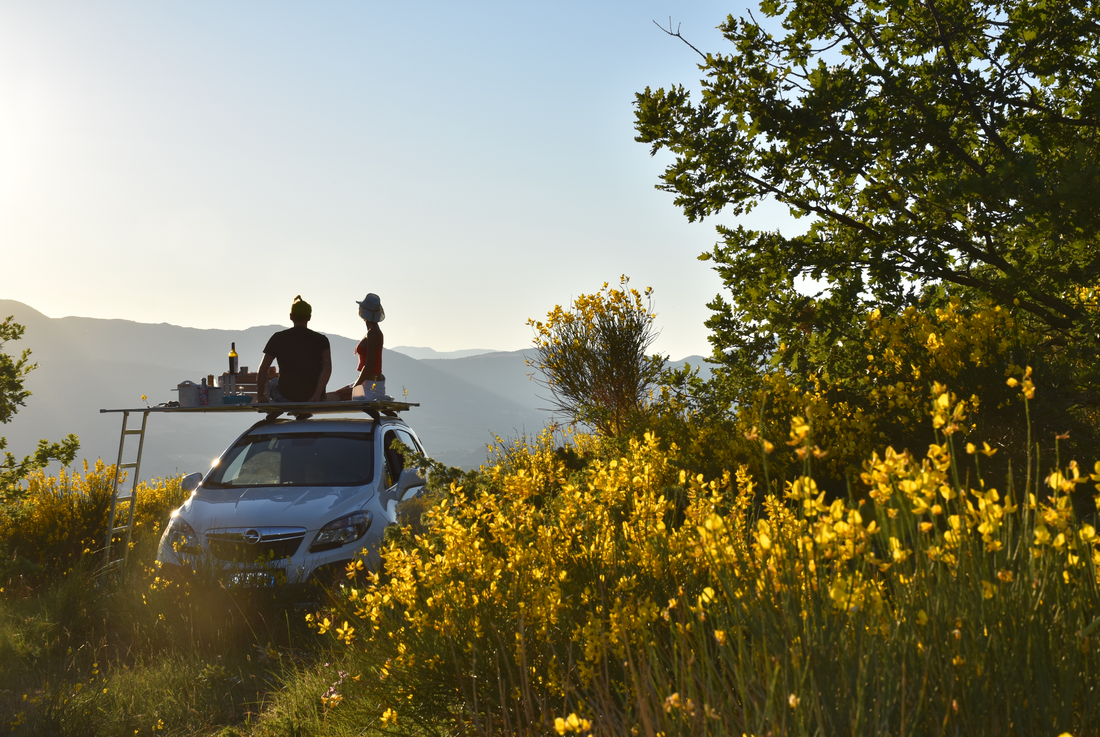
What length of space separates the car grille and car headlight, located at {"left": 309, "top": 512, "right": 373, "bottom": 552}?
0.14 metres

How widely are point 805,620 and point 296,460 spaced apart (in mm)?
5770

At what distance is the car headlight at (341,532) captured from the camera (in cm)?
530

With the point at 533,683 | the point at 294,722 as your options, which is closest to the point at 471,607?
the point at 533,683

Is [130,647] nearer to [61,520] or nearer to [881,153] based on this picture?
[61,520]

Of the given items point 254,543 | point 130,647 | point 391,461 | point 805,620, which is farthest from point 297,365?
point 805,620

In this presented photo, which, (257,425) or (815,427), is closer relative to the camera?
(815,427)

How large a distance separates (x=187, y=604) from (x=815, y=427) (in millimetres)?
4737

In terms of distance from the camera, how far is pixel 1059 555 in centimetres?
178

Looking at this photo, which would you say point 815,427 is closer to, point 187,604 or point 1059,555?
point 1059,555

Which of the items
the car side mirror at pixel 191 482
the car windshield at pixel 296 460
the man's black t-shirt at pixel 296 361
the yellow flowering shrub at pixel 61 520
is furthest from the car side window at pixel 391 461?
the yellow flowering shrub at pixel 61 520

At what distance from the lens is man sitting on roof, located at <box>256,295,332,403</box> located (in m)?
7.23

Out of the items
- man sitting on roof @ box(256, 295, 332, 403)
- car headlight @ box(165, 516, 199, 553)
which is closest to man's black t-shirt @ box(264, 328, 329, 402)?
man sitting on roof @ box(256, 295, 332, 403)

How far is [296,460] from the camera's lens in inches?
260

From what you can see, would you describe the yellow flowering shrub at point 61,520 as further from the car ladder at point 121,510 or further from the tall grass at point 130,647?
the car ladder at point 121,510
